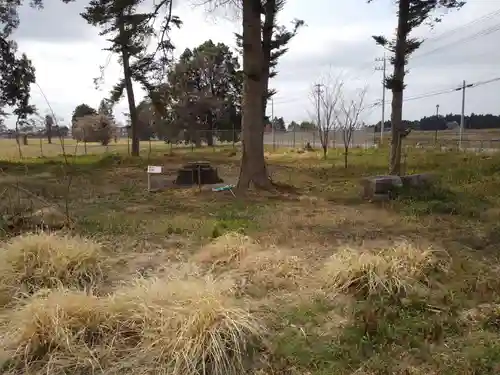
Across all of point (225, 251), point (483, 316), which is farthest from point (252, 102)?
point (483, 316)

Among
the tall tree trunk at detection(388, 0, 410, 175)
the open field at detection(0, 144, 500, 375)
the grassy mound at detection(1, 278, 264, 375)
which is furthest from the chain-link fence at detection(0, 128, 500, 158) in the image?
the grassy mound at detection(1, 278, 264, 375)

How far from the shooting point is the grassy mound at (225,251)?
468cm

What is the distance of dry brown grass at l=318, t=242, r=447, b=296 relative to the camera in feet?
12.3

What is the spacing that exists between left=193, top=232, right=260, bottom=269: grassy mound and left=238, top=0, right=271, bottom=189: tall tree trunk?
5.14m

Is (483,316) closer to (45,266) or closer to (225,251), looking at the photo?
(225,251)

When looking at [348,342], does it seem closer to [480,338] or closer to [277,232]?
[480,338]

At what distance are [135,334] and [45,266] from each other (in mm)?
1544

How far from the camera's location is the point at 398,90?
41.8 feet

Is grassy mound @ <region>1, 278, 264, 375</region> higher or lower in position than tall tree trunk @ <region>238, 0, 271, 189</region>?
lower

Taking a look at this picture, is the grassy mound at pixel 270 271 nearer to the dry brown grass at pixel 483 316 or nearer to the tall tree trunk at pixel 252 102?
the dry brown grass at pixel 483 316

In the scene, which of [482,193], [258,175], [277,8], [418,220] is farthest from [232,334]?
[277,8]

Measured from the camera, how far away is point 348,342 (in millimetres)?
3031

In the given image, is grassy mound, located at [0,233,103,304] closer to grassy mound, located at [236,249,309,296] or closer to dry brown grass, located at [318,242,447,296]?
grassy mound, located at [236,249,309,296]

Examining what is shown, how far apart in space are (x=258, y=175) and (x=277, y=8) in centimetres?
1021
